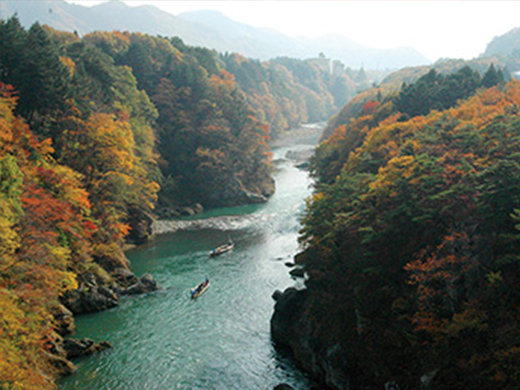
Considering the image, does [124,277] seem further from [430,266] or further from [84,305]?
[430,266]

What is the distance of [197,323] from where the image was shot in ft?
113

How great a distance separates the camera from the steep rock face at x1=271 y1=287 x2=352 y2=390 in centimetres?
2480

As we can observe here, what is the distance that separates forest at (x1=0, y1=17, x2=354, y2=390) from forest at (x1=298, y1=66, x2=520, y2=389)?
16.9 meters

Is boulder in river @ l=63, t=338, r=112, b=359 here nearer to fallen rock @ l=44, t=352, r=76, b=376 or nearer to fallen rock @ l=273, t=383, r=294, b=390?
fallen rock @ l=44, t=352, r=76, b=376

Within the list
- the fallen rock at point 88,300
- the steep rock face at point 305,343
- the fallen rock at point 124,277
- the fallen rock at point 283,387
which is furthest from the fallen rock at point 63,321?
the fallen rock at point 283,387

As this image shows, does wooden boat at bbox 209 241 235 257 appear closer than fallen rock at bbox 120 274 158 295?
No

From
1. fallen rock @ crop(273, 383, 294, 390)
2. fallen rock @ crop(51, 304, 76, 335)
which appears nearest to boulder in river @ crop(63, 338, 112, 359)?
fallen rock @ crop(51, 304, 76, 335)

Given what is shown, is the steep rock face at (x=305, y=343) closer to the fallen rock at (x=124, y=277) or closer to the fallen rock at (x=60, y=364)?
the fallen rock at (x=60, y=364)

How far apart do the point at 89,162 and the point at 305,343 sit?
102 ft

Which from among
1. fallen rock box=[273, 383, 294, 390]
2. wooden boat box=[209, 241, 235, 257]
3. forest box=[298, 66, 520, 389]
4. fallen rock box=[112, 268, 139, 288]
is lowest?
wooden boat box=[209, 241, 235, 257]

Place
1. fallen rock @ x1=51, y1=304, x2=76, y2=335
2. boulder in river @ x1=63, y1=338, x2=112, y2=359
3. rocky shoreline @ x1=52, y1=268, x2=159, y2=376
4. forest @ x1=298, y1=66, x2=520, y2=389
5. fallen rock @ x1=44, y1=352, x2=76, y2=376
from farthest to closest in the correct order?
fallen rock @ x1=51, y1=304, x2=76, y2=335
boulder in river @ x1=63, y1=338, x2=112, y2=359
rocky shoreline @ x1=52, y1=268, x2=159, y2=376
fallen rock @ x1=44, y1=352, x2=76, y2=376
forest @ x1=298, y1=66, x2=520, y2=389

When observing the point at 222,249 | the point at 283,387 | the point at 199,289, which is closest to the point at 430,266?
the point at 283,387

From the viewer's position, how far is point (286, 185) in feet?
300

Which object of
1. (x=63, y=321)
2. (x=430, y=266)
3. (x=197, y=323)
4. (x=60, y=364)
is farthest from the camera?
(x=197, y=323)
